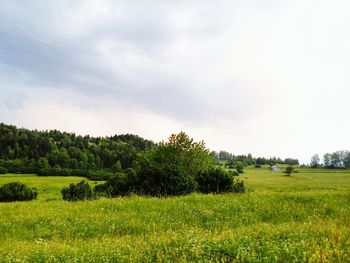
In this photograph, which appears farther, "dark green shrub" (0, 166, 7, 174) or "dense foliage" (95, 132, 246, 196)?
"dark green shrub" (0, 166, 7, 174)

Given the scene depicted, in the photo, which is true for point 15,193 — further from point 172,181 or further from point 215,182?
point 215,182

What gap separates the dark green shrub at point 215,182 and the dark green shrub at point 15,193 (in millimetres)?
46326

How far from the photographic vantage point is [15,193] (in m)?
66.0

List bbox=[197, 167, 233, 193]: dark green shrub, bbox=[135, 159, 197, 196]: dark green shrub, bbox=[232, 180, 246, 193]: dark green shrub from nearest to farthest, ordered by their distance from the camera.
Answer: bbox=[135, 159, 197, 196]: dark green shrub
bbox=[232, 180, 246, 193]: dark green shrub
bbox=[197, 167, 233, 193]: dark green shrub

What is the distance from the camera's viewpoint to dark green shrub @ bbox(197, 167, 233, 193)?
30125 millimetres

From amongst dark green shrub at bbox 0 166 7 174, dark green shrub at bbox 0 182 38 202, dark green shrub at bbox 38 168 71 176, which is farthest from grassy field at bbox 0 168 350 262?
dark green shrub at bbox 0 166 7 174

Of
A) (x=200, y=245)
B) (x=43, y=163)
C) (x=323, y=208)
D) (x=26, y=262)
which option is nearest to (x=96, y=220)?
(x=26, y=262)

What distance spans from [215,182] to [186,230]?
18.1m

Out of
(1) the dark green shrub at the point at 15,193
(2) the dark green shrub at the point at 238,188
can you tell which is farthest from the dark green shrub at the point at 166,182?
(1) the dark green shrub at the point at 15,193

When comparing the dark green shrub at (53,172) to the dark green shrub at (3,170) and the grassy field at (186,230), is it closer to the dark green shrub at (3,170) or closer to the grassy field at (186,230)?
the dark green shrub at (3,170)

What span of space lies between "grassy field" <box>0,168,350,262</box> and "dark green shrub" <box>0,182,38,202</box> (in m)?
47.6

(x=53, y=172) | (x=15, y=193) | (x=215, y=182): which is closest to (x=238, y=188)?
(x=215, y=182)

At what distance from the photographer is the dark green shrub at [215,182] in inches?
1186

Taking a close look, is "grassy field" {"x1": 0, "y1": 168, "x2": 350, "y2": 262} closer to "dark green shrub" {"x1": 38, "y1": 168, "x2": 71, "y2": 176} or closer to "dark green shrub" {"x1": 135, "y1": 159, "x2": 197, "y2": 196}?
"dark green shrub" {"x1": 135, "y1": 159, "x2": 197, "y2": 196}
